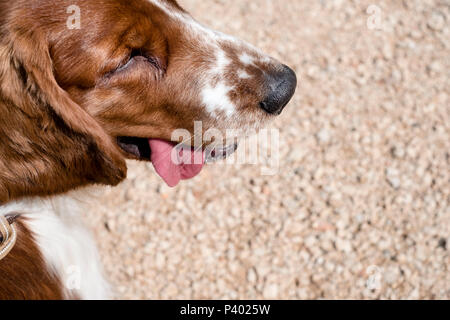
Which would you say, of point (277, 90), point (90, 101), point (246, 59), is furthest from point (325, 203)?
point (90, 101)

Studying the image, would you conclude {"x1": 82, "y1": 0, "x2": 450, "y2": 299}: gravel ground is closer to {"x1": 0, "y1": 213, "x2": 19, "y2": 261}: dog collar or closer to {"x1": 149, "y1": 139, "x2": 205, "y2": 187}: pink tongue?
{"x1": 149, "y1": 139, "x2": 205, "y2": 187}: pink tongue

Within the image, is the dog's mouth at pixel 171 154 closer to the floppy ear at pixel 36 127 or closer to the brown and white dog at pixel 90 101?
the brown and white dog at pixel 90 101

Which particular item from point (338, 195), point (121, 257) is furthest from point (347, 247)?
point (121, 257)

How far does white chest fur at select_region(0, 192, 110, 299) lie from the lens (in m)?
2.79

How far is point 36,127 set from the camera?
7.87 feet

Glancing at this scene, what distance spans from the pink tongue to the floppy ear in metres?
0.48

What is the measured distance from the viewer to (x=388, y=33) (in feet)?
17.4

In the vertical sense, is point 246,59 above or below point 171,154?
above

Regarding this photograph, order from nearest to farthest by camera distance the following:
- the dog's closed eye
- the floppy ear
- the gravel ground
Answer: the floppy ear → the dog's closed eye → the gravel ground

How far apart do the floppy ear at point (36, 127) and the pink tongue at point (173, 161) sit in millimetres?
483

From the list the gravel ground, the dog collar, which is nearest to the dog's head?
the dog collar

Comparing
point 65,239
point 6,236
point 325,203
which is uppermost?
point 6,236

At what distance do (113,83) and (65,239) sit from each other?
0.89 meters

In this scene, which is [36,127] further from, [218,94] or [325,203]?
[325,203]
